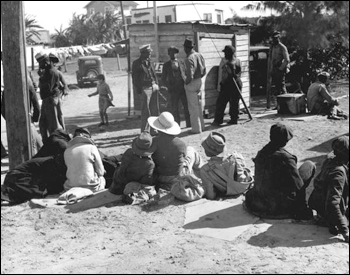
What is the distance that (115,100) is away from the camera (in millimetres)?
20562

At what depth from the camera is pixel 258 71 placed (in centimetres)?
1902

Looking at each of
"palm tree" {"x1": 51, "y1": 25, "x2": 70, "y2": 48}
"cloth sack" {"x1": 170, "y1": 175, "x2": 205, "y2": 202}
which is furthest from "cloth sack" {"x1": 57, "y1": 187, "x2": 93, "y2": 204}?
"palm tree" {"x1": 51, "y1": 25, "x2": 70, "y2": 48}

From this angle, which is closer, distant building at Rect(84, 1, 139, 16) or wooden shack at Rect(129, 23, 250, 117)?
wooden shack at Rect(129, 23, 250, 117)

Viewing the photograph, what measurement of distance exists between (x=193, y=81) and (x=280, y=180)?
19.7 ft

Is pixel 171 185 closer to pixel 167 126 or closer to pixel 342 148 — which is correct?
pixel 167 126

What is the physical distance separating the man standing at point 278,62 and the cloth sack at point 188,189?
324 inches

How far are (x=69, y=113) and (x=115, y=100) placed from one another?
2942 millimetres

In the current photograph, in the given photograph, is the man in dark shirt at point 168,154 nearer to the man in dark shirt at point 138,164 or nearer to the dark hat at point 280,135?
the man in dark shirt at point 138,164

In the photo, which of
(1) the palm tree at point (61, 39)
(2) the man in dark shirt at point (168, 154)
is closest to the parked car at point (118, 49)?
(1) the palm tree at point (61, 39)

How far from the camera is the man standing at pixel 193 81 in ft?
39.2

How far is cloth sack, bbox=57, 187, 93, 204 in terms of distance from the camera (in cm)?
754

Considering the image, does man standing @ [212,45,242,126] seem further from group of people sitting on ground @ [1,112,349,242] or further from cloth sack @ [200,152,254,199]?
cloth sack @ [200,152,254,199]

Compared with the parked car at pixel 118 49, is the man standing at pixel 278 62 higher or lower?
lower

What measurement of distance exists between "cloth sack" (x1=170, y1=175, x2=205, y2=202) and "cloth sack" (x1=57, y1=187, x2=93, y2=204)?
1261 millimetres
